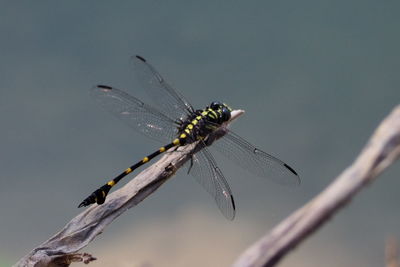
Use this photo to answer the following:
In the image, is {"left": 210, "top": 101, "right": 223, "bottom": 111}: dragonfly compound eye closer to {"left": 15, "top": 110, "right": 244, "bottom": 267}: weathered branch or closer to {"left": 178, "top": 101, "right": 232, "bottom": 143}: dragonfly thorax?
{"left": 178, "top": 101, "right": 232, "bottom": 143}: dragonfly thorax

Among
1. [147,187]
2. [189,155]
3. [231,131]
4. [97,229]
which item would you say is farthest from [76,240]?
[231,131]

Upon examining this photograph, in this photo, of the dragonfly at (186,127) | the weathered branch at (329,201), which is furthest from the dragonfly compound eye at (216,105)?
the weathered branch at (329,201)

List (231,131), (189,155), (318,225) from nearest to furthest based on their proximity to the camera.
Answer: (318,225), (189,155), (231,131)

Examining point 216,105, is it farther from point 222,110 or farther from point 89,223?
point 89,223

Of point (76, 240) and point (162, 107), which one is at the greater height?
point (162, 107)

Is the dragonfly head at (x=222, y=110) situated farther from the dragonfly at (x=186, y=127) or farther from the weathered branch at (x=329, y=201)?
the weathered branch at (x=329, y=201)

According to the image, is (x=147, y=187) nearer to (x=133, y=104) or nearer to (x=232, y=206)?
(x=232, y=206)

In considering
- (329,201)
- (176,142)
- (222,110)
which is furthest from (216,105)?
(329,201)
